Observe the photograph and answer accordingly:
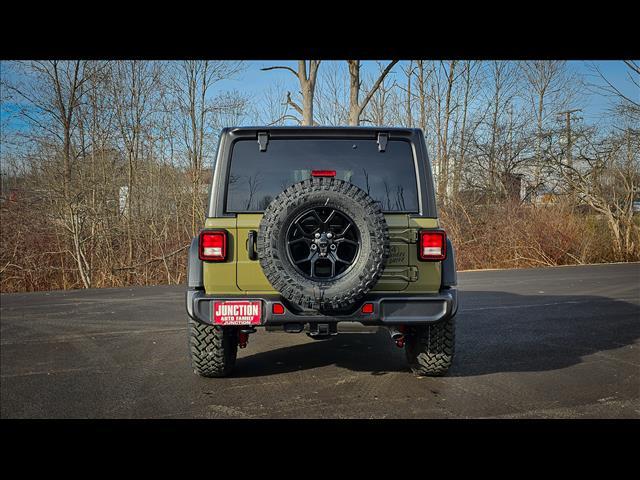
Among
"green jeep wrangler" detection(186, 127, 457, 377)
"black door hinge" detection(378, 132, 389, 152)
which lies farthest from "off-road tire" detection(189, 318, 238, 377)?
"black door hinge" detection(378, 132, 389, 152)

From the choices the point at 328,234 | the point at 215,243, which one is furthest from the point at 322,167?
the point at 215,243

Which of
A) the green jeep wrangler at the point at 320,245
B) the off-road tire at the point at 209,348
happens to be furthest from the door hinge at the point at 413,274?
the off-road tire at the point at 209,348

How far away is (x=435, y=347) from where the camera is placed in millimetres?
4645

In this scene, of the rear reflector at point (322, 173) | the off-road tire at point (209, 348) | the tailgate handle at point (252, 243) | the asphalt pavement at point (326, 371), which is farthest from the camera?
the off-road tire at point (209, 348)

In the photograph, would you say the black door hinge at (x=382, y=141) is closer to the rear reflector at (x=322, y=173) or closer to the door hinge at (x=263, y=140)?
the rear reflector at (x=322, y=173)

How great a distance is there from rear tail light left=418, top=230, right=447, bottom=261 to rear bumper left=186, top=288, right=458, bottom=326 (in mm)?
312

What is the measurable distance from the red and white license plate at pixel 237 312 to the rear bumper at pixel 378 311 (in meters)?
0.04

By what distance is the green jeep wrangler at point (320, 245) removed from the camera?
12.7 feet

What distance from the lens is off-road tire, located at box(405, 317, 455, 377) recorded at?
15.2ft

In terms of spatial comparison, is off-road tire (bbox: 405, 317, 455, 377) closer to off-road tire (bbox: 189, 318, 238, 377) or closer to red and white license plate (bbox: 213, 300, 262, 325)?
red and white license plate (bbox: 213, 300, 262, 325)

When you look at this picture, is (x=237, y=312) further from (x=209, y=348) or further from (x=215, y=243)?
(x=209, y=348)

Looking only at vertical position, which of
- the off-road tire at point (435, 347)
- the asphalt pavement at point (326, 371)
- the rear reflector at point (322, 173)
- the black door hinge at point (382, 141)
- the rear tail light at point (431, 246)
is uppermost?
the black door hinge at point (382, 141)
